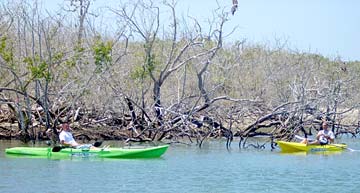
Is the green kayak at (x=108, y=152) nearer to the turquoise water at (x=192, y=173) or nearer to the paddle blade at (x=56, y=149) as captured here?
the paddle blade at (x=56, y=149)

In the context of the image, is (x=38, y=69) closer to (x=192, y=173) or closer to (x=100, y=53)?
(x=100, y=53)

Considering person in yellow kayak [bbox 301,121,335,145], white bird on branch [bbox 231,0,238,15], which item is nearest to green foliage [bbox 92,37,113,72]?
white bird on branch [bbox 231,0,238,15]

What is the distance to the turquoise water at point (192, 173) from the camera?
18.2 metres

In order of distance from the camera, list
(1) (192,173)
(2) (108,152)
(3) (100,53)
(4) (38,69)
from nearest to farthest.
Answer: (1) (192,173) → (2) (108,152) → (4) (38,69) → (3) (100,53)

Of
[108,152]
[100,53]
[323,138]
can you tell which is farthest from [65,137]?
[323,138]

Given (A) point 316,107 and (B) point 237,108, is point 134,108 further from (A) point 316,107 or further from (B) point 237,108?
(A) point 316,107

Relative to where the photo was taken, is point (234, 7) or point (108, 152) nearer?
point (108, 152)

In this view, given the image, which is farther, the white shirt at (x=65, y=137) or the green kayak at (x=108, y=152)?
the white shirt at (x=65, y=137)

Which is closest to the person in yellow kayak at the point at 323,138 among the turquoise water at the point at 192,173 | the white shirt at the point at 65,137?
the turquoise water at the point at 192,173

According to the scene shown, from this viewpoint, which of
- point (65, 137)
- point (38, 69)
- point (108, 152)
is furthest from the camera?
point (38, 69)

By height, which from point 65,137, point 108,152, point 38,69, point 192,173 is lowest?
point 192,173

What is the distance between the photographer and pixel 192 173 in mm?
20875

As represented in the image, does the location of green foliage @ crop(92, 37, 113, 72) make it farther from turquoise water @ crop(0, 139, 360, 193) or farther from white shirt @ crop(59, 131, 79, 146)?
white shirt @ crop(59, 131, 79, 146)

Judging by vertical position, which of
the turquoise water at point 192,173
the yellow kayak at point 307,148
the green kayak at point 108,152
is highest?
the yellow kayak at point 307,148
